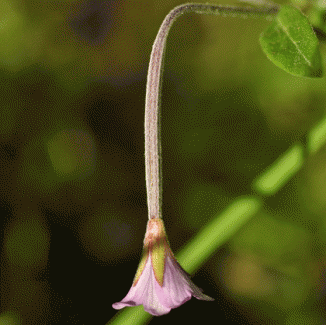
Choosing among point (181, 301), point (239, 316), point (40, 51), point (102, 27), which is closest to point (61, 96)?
point (40, 51)

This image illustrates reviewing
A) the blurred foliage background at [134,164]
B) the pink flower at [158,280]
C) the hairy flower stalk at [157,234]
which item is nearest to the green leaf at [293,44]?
the hairy flower stalk at [157,234]

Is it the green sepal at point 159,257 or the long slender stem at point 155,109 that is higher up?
the long slender stem at point 155,109

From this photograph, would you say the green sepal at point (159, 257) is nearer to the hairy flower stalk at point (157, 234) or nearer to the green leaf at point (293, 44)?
the hairy flower stalk at point (157, 234)

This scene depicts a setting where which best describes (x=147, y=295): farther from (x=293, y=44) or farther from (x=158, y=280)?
(x=293, y=44)

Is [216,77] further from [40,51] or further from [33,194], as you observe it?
[33,194]

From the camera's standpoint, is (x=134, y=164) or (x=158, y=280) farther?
(x=134, y=164)

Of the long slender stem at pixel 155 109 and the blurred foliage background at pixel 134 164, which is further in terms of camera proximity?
the blurred foliage background at pixel 134 164

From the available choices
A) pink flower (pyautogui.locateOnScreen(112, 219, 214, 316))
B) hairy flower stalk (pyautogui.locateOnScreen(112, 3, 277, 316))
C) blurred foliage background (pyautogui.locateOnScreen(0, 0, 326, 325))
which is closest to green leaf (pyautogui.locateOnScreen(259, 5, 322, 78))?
hairy flower stalk (pyautogui.locateOnScreen(112, 3, 277, 316))

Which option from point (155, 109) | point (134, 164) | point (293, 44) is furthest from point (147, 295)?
point (134, 164)
